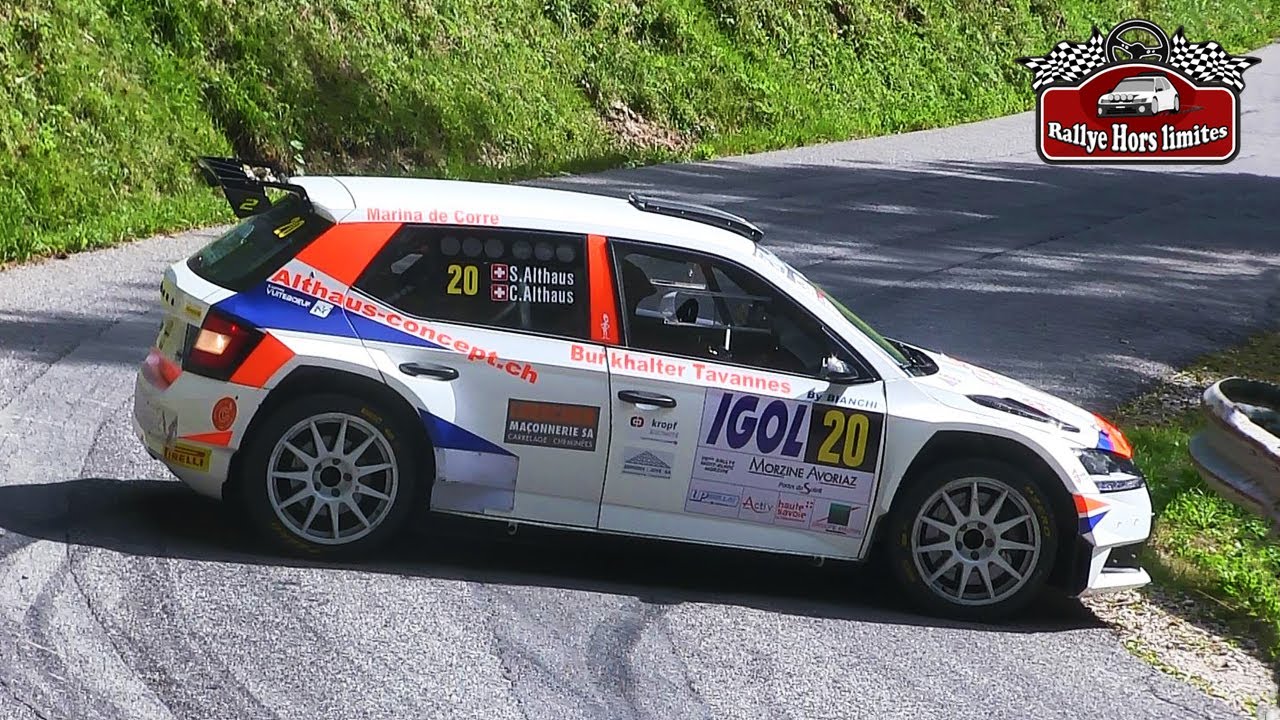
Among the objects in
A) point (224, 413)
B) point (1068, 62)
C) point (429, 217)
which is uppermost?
point (1068, 62)

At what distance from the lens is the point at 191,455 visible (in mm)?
6949

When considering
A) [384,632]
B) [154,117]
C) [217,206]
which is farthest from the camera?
[154,117]

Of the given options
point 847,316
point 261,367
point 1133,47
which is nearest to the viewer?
point 261,367

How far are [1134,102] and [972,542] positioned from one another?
27179mm

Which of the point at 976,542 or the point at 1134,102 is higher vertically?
the point at 1134,102

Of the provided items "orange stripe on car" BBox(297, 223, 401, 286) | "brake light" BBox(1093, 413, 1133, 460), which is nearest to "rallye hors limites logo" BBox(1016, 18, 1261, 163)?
"brake light" BBox(1093, 413, 1133, 460)

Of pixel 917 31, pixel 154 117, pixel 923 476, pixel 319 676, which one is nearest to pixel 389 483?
pixel 319 676

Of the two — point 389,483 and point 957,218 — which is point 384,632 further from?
point 957,218

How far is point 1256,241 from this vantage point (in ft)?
66.5

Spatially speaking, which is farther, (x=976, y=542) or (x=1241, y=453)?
(x=1241, y=453)

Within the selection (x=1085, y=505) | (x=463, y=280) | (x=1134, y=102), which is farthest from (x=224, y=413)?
(x=1134, y=102)

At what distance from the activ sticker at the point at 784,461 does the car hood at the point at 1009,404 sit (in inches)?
15.9

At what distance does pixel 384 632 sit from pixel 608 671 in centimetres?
84

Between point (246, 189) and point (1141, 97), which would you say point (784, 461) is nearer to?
point (246, 189)
